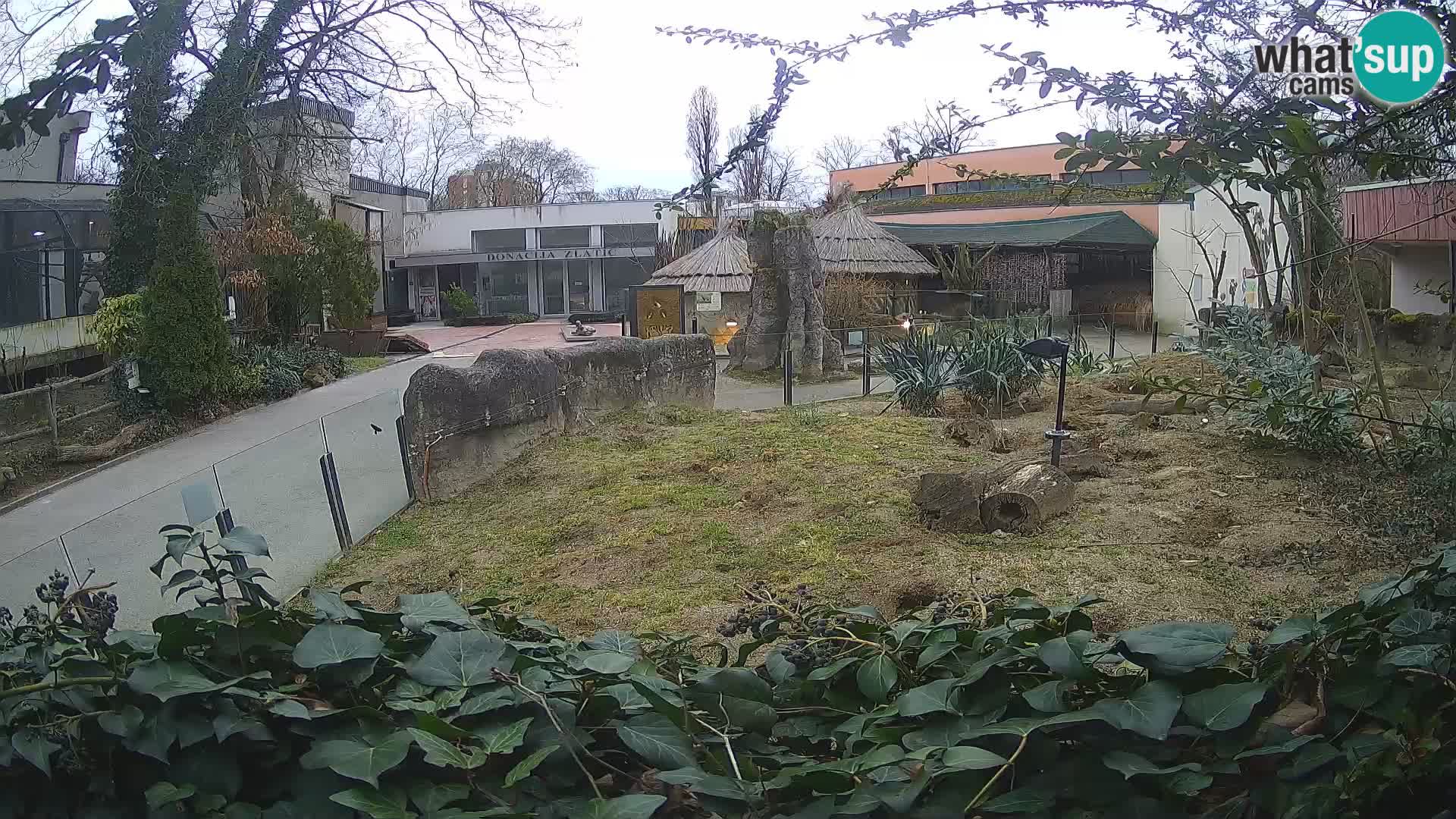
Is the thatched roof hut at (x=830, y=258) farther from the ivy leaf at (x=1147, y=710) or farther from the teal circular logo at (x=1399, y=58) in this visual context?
the ivy leaf at (x=1147, y=710)

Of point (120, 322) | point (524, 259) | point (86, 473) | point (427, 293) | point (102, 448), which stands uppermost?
point (524, 259)

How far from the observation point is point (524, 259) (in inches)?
1404

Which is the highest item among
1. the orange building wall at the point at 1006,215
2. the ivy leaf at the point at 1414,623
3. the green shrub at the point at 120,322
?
the orange building wall at the point at 1006,215

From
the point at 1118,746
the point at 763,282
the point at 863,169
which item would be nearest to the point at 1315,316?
the point at 1118,746

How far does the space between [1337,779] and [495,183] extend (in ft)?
146

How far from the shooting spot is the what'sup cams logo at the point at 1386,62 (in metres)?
2.01

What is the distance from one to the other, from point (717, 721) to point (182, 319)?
12.9m

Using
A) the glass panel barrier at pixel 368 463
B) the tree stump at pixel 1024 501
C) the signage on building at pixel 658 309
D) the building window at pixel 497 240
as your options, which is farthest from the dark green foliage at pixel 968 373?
the building window at pixel 497 240

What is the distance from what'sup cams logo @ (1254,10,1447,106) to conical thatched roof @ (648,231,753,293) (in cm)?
1901

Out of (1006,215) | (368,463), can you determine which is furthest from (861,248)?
(368,463)

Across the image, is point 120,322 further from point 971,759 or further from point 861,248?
point 861,248

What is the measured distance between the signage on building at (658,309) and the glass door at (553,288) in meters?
15.0

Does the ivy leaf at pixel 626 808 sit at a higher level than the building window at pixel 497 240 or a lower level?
lower

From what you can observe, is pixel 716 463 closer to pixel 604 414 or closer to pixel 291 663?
pixel 604 414
